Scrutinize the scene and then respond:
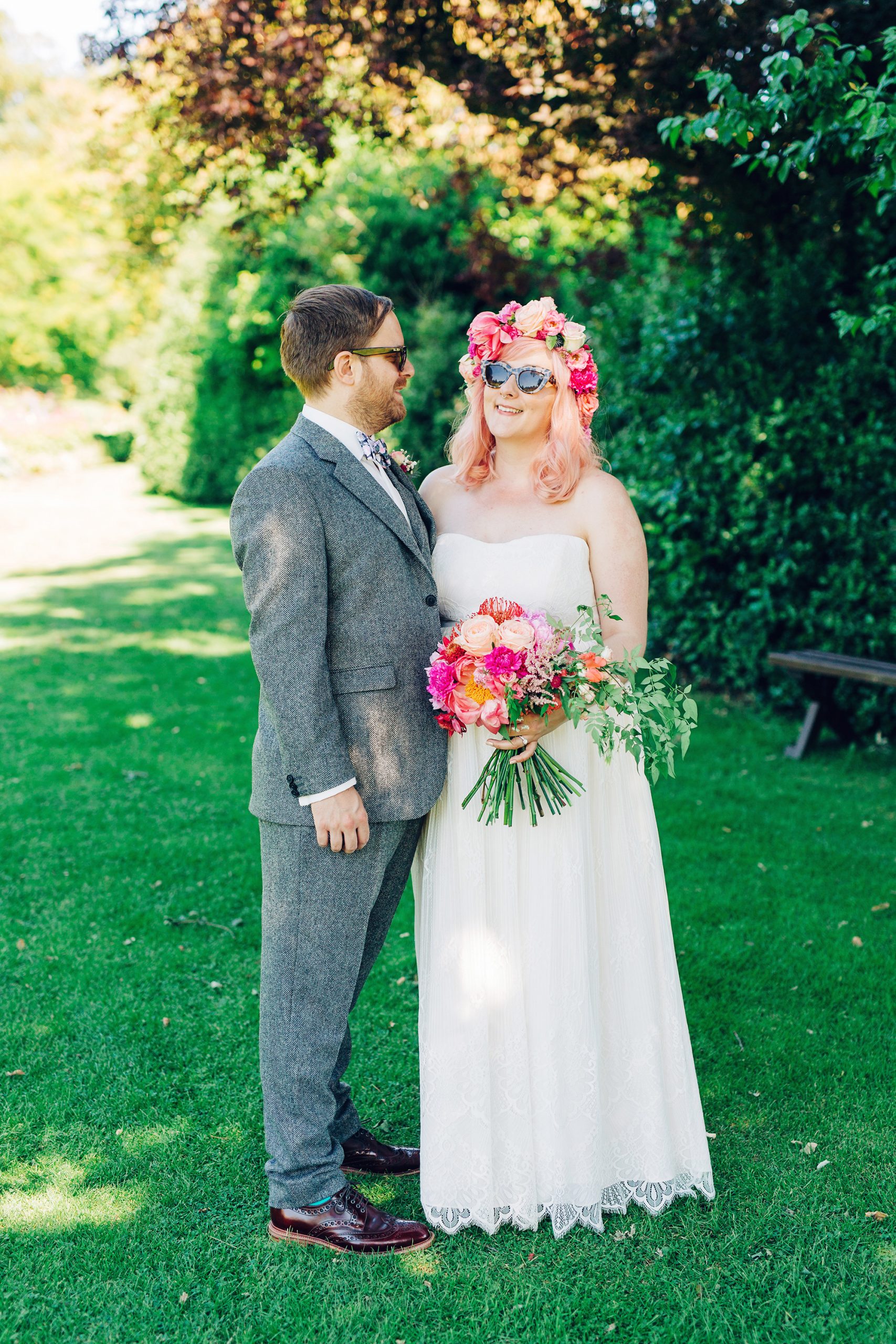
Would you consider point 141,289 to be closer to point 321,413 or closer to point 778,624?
point 778,624

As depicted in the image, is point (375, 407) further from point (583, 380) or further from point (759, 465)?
point (759, 465)

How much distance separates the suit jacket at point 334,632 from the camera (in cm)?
257

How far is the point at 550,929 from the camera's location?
9.42 feet

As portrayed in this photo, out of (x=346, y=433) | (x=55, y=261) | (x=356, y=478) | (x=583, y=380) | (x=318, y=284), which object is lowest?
(x=356, y=478)

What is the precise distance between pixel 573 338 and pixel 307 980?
1.83 m

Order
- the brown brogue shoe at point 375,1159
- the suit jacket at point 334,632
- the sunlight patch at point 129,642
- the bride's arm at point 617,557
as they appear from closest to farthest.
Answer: the suit jacket at point 334,632 < the bride's arm at point 617,557 < the brown brogue shoe at point 375,1159 < the sunlight patch at point 129,642

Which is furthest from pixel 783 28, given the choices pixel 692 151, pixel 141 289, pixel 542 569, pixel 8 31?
pixel 8 31

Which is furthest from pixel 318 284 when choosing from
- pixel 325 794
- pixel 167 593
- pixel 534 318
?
pixel 325 794

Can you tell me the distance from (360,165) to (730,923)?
12.8m

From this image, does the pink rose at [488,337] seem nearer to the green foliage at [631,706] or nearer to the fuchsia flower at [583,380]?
the fuchsia flower at [583,380]

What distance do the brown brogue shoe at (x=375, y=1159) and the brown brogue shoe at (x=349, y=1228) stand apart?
296 mm

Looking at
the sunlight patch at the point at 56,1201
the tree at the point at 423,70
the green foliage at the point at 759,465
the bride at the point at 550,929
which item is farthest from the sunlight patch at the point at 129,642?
the bride at the point at 550,929

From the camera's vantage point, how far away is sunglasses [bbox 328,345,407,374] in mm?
2725

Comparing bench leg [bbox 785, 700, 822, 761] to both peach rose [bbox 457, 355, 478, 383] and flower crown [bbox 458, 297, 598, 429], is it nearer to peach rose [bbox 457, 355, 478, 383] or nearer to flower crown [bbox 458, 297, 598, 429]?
flower crown [bbox 458, 297, 598, 429]
